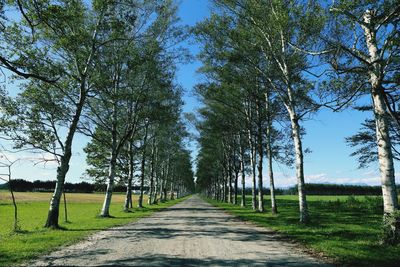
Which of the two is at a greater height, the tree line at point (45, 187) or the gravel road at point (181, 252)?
the tree line at point (45, 187)

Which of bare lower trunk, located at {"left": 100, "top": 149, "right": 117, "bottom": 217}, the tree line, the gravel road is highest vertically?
the tree line

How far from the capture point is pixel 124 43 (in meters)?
24.2

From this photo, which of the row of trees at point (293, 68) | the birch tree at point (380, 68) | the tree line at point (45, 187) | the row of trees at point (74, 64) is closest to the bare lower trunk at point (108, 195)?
the row of trees at point (74, 64)

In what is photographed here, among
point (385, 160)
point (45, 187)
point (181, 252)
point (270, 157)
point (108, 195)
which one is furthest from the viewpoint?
point (45, 187)

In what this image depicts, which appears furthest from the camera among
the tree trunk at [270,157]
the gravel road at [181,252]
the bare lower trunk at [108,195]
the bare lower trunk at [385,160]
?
the tree trunk at [270,157]

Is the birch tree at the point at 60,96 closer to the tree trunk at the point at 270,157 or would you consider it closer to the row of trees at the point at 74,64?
the row of trees at the point at 74,64

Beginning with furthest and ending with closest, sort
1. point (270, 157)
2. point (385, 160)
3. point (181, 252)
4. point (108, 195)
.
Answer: point (270, 157)
point (108, 195)
point (385, 160)
point (181, 252)

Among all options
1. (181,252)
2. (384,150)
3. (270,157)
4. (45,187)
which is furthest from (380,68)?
(45,187)

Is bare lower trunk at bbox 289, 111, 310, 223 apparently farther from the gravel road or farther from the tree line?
the tree line

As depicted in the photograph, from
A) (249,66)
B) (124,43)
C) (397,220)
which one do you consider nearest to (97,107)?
(124,43)

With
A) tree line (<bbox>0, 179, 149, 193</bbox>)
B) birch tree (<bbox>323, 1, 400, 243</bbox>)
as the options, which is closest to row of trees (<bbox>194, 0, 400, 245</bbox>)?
birch tree (<bbox>323, 1, 400, 243</bbox>)

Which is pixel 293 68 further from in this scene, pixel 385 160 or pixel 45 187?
pixel 45 187

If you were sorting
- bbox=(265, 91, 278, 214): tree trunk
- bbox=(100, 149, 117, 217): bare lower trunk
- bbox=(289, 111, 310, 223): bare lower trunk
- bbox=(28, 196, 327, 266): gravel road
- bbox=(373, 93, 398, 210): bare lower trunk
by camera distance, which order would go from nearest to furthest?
bbox=(28, 196, 327, 266): gravel road → bbox=(373, 93, 398, 210): bare lower trunk → bbox=(289, 111, 310, 223): bare lower trunk → bbox=(100, 149, 117, 217): bare lower trunk → bbox=(265, 91, 278, 214): tree trunk

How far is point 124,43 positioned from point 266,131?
562 inches
